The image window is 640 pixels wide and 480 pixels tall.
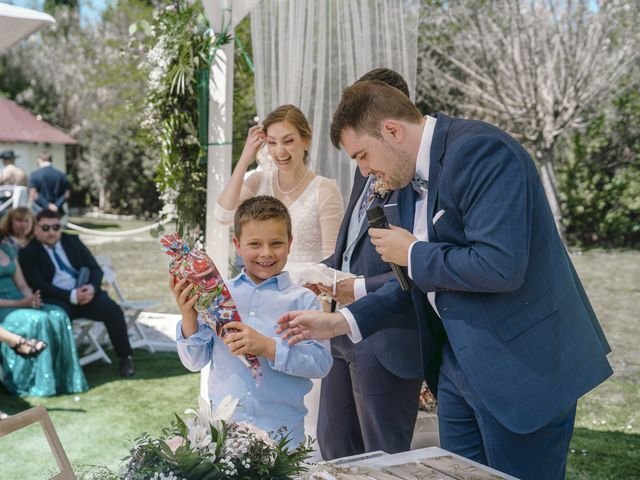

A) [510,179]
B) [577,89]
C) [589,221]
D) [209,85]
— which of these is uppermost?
[577,89]

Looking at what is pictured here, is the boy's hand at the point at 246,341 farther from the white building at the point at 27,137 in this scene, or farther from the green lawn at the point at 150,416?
the white building at the point at 27,137

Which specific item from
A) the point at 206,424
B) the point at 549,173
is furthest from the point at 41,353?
the point at 549,173

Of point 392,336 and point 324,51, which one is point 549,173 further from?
point 392,336

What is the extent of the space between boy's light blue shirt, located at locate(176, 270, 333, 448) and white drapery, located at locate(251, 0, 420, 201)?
1.67m

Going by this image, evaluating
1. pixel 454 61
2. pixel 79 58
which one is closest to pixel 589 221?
pixel 454 61

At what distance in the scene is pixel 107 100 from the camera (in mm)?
22641

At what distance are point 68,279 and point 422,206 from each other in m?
4.71

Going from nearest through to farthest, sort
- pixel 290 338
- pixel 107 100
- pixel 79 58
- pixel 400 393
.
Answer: pixel 290 338, pixel 400 393, pixel 107 100, pixel 79 58

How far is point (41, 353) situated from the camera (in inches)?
220

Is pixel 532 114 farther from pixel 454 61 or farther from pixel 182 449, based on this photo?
pixel 182 449

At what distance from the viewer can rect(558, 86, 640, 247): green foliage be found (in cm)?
1526

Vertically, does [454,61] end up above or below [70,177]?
above

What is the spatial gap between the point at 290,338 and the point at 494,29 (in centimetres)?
1312

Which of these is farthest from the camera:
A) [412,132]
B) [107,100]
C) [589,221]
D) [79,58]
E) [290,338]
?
[79,58]
